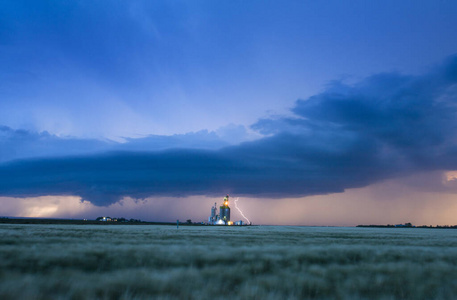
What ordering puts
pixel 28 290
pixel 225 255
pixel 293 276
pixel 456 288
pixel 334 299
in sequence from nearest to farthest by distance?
pixel 28 290 → pixel 334 299 → pixel 456 288 → pixel 293 276 → pixel 225 255

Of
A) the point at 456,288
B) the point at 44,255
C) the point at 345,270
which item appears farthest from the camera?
the point at 44,255

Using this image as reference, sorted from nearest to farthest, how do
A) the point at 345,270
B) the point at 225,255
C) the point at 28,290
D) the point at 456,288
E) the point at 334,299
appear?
the point at 28,290
the point at 334,299
the point at 456,288
the point at 345,270
the point at 225,255

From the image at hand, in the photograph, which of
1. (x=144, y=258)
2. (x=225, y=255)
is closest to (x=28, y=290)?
(x=144, y=258)

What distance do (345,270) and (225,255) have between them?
5145 mm

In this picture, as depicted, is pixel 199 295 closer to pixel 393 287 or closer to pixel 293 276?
pixel 293 276

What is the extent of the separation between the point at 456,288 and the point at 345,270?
310 cm

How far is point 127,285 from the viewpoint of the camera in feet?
24.1

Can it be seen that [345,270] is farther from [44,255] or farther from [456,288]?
[44,255]

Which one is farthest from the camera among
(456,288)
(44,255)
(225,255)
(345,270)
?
(225,255)

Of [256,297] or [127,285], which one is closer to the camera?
[256,297]

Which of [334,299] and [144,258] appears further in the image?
[144,258]

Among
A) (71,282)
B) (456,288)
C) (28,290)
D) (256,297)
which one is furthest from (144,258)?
(456,288)

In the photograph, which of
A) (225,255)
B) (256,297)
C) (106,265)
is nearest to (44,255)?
(106,265)

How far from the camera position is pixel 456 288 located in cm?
811
